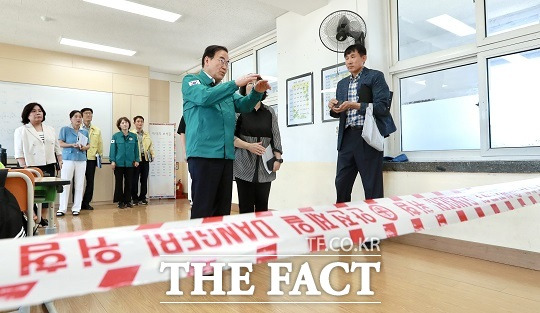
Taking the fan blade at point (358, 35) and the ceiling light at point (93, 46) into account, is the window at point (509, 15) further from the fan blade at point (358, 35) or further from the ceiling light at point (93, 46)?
the ceiling light at point (93, 46)

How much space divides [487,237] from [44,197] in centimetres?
285

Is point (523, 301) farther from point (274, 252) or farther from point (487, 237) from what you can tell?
point (274, 252)

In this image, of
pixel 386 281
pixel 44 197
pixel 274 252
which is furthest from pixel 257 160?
pixel 274 252

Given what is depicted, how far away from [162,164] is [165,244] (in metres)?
6.23

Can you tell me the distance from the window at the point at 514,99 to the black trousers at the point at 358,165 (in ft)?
2.93

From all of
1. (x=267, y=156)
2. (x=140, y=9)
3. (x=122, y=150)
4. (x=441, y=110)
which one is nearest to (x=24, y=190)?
(x=267, y=156)

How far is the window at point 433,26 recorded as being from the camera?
2.70m

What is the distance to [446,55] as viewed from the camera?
8.92 ft

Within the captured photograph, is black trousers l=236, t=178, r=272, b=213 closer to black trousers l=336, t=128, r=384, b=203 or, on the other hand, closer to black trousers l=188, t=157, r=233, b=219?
black trousers l=188, t=157, r=233, b=219

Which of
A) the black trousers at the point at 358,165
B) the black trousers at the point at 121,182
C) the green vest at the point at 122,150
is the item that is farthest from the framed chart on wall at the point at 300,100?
the black trousers at the point at 121,182

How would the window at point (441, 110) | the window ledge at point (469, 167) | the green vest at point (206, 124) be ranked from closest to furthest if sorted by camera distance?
the green vest at point (206, 124) < the window ledge at point (469, 167) < the window at point (441, 110)

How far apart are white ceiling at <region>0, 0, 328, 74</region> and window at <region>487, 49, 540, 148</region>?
1.84 m

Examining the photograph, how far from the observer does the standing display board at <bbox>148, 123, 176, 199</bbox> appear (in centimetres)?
638

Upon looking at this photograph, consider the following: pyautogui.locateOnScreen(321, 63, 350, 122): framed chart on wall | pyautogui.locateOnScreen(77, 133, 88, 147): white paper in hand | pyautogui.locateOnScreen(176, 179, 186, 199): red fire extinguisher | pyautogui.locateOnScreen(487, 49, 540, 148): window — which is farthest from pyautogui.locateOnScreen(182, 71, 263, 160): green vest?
pyautogui.locateOnScreen(176, 179, 186, 199): red fire extinguisher
